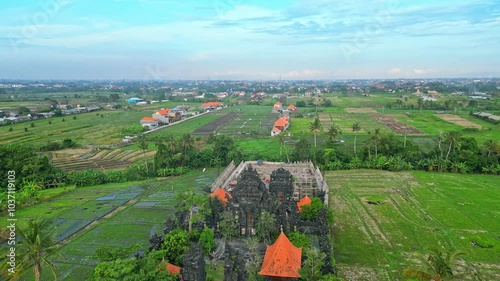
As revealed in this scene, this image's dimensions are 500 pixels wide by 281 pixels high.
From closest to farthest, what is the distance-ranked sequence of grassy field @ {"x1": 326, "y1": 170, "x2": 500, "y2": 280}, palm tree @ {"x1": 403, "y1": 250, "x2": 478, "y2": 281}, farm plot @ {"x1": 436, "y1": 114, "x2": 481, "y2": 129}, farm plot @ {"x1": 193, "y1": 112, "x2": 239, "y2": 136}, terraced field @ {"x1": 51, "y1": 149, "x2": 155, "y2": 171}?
palm tree @ {"x1": 403, "y1": 250, "x2": 478, "y2": 281}, grassy field @ {"x1": 326, "y1": 170, "x2": 500, "y2": 280}, terraced field @ {"x1": 51, "y1": 149, "x2": 155, "y2": 171}, farm plot @ {"x1": 193, "y1": 112, "x2": 239, "y2": 136}, farm plot @ {"x1": 436, "y1": 114, "x2": 481, "y2": 129}

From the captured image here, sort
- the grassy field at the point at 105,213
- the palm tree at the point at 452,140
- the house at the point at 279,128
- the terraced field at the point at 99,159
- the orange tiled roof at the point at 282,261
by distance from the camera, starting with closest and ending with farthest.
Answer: the orange tiled roof at the point at 282,261 → the grassy field at the point at 105,213 → the palm tree at the point at 452,140 → the terraced field at the point at 99,159 → the house at the point at 279,128

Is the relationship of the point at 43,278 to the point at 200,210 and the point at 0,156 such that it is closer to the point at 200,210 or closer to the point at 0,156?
the point at 200,210

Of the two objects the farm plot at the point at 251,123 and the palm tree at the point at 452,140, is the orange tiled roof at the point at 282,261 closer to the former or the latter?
the palm tree at the point at 452,140

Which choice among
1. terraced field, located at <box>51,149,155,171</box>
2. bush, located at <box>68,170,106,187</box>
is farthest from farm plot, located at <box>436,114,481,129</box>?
bush, located at <box>68,170,106,187</box>

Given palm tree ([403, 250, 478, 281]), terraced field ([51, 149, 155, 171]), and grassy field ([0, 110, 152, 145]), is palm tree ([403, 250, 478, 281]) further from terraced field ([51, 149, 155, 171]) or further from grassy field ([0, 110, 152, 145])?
grassy field ([0, 110, 152, 145])

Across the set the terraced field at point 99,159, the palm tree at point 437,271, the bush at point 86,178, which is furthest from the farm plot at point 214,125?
the palm tree at point 437,271

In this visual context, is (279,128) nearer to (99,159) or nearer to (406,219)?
(99,159)
